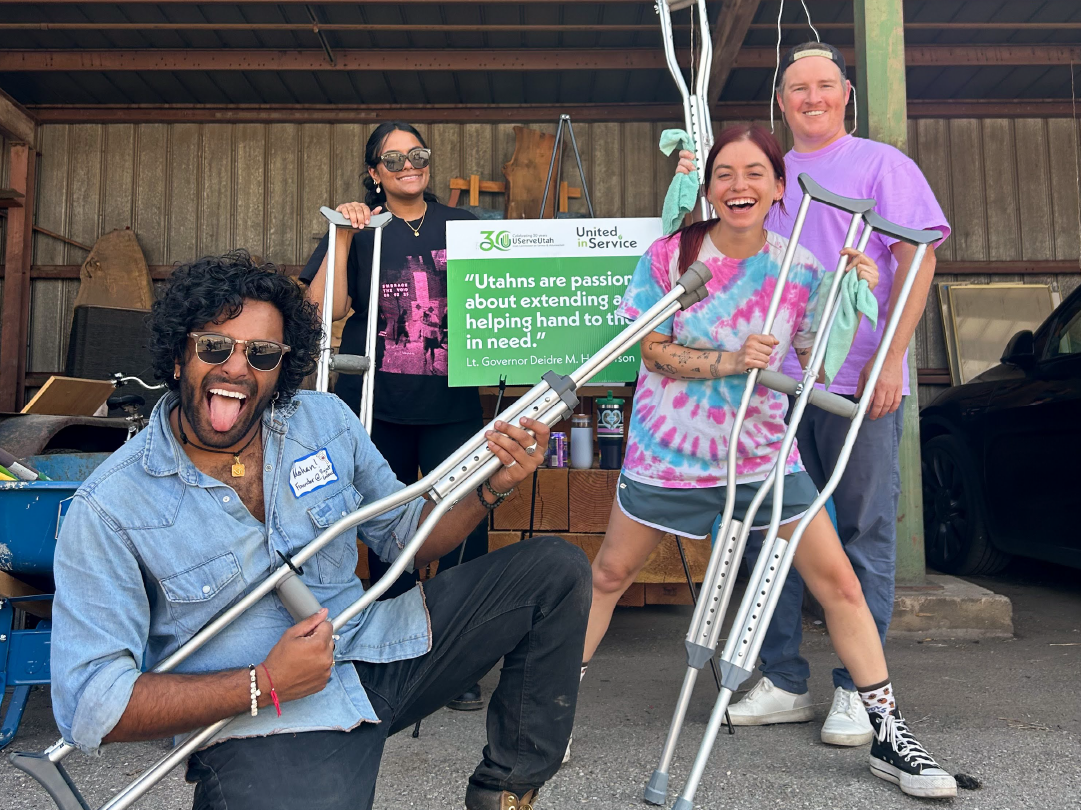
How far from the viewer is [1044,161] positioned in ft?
28.3

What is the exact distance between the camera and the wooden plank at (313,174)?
848 centimetres

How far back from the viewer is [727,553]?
243cm

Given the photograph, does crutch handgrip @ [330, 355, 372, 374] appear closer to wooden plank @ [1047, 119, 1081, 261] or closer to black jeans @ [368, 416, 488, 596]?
black jeans @ [368, 416, 488, 596]

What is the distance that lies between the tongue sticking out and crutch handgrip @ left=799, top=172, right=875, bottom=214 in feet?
5.24

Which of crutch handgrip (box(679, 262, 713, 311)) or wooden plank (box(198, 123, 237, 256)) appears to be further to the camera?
wooden plank (box(198, 123, 237, 256))

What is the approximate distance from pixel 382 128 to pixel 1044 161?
7744mm

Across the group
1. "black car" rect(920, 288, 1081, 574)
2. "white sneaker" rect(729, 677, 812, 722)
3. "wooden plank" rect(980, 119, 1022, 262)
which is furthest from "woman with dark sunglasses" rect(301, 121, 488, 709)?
"wooden plank" rect(980, 119, 1022, 262)

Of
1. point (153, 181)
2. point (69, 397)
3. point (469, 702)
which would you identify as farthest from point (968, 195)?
point (69, 397)

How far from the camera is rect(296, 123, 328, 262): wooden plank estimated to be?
Answer: 8484 millimetres

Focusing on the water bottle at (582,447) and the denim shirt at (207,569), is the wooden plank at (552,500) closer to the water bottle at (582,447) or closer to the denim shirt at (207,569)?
the water bottle at (582,447)

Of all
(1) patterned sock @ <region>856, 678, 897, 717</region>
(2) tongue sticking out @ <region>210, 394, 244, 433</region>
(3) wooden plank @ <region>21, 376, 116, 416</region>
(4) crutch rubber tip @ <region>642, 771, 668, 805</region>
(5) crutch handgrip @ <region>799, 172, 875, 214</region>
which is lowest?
(4) crutch rubber tip @ <region>642, 771, 668, 805</region>

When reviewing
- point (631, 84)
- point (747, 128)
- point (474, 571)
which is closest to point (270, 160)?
point (631, 84)

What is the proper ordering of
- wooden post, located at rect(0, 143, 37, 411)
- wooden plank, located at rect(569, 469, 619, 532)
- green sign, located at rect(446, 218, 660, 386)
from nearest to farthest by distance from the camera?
green sign, located at rect(446, 218, 660, 386) → wooden plank, located at rect(569, 469, 619, 532) → wooden post, located at rect(0, 143, 37, 411)

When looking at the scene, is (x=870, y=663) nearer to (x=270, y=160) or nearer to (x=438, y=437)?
(x=438, y=437)
